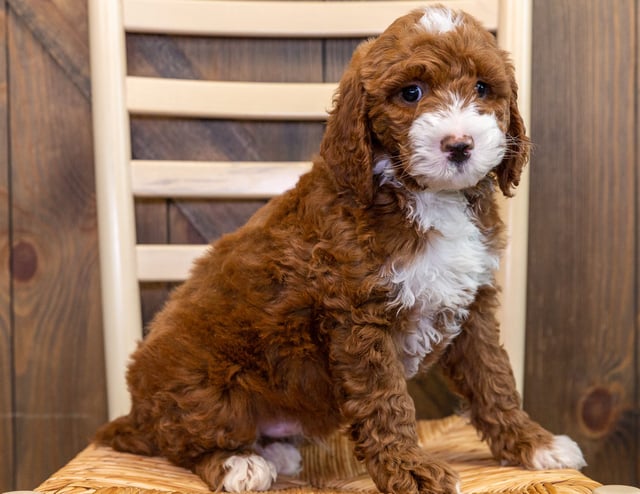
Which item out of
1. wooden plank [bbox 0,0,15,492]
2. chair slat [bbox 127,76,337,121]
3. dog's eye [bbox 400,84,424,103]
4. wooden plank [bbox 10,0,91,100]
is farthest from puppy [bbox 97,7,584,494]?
wooden plank [bbox 10,0,91,100]

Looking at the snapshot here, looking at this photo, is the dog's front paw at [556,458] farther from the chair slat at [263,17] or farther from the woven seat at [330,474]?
the chair slat at [263,17]

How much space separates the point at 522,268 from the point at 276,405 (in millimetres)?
656

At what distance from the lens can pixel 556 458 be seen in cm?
133

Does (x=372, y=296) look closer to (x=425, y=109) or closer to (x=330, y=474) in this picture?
(x=425, y=109)

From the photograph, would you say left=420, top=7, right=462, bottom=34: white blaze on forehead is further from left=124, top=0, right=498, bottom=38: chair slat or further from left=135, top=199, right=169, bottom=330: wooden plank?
left=135, top=199, right=169, bottom=330: wooden plank

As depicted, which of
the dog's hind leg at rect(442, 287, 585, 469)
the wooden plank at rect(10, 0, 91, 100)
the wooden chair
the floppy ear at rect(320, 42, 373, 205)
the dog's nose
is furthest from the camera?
the wooden plank at rect(10, 0, 91, 100)

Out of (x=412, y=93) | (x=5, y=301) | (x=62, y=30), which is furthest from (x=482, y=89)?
(x=5, y=301)

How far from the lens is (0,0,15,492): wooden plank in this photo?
1904mm

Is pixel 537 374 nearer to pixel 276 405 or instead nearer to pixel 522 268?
pixel 522 268

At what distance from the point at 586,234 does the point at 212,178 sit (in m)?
0.99

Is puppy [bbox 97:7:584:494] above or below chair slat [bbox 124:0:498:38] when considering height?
below

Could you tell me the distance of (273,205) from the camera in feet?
4.72

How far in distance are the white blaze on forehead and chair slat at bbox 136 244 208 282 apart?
0.75 metres

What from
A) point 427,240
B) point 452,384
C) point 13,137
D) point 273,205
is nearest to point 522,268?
point 452,384
